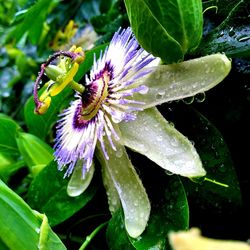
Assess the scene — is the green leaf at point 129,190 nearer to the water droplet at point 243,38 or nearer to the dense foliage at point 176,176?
the dense foliage at point 176,176

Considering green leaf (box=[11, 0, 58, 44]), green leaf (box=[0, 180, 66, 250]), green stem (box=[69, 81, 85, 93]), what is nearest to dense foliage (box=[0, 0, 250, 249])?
green leaf (box=[0, 180, 66, 250])

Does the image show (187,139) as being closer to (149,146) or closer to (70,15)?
(149,146)

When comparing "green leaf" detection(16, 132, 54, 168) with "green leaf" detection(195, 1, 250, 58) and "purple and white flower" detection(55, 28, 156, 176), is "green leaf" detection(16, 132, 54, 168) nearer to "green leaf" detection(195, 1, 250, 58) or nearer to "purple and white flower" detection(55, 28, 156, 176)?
"purple and white flower" detection(55, 28, 156, 176)

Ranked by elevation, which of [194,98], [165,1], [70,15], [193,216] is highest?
[165,1]

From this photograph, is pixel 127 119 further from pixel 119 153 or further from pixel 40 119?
pixel 40 119

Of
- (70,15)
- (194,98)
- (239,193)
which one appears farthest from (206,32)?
(70,15)
